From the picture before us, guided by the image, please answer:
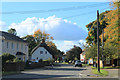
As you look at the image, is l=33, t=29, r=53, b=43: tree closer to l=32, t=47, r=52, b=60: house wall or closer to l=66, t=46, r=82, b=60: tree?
l=32, t=47, r=52, b=60: house wall

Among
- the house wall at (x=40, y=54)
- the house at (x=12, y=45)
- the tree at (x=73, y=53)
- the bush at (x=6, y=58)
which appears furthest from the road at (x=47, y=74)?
the tree at (x=73, y=53)

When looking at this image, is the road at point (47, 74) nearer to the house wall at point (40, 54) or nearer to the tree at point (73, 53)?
the house wall at point (40, 54)

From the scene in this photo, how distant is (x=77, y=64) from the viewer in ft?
185

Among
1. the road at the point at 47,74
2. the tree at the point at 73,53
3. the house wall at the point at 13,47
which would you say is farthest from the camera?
the tree at the point at 73,53

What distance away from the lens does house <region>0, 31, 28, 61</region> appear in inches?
1665

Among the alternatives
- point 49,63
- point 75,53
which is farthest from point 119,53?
point 75,53

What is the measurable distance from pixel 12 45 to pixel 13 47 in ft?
2.07

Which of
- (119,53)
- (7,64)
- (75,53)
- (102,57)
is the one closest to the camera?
(7,64)

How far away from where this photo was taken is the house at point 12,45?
4229 centimetres

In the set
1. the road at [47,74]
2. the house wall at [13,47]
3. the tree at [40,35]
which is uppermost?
the tree at [40,35]

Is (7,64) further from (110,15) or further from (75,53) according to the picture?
(75,53)

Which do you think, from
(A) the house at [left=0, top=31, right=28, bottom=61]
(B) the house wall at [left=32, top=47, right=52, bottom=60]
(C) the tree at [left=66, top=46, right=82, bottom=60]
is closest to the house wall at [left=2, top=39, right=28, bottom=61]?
(A) the house at [left=0, top=31, right=28, bottom=61]

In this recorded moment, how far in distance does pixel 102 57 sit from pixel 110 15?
13.6 meters

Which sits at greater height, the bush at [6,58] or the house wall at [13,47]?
the house wall at [13,47]
